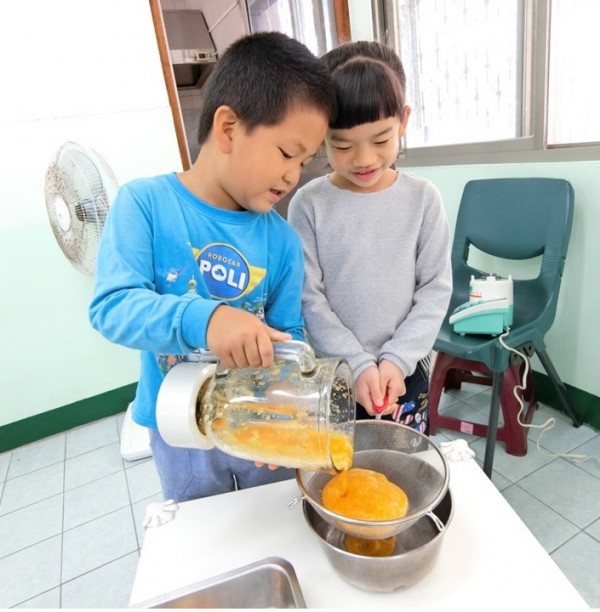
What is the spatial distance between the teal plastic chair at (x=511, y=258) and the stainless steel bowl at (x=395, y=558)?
3.12 ft

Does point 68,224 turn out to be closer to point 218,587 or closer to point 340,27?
point 218,587

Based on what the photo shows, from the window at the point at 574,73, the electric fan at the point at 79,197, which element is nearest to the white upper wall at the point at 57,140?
the electric fan at the point at 79,197

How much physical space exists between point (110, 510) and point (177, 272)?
1.27m

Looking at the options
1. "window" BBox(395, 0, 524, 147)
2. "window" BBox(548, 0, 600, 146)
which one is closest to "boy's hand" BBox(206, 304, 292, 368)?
"window" BBox(548, 0, 600, 146)

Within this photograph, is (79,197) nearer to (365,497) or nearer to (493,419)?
(365,497)

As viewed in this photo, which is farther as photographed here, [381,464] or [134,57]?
[134,57]

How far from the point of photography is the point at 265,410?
0.56 m

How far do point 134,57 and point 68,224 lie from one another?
89cm

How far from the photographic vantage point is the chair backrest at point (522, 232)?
151 centimetres

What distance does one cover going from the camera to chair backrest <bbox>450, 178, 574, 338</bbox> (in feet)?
→ 4.97

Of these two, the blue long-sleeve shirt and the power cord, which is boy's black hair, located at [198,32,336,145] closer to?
the blue long-sleeve shirt

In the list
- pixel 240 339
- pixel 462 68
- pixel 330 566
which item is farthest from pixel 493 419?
pixel 462 68

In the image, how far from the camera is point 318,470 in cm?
55

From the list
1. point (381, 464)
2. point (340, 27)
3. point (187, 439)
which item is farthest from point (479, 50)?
point (187, 439)
